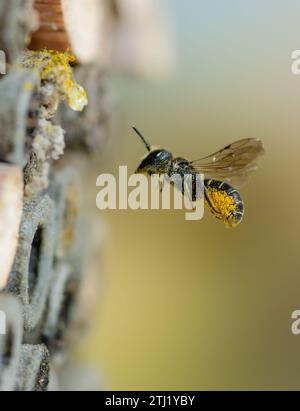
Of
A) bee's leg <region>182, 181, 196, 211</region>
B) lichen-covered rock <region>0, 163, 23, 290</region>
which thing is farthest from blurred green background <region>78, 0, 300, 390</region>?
lichen-covered rock <region>0, 163, 23, 290</region>

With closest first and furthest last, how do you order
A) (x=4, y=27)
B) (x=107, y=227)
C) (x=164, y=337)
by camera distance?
1. (x=4, y=27)
2. (x=107, y=227)
3. (x=164, y=337)

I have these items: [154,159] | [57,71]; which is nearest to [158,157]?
[154,159]

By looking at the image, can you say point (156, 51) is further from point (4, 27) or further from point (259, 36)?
point (4, 27)

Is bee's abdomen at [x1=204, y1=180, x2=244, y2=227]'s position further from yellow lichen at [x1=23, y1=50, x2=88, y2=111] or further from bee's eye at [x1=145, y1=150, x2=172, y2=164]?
yellow lichen at [x1=23, y1=50, x2=88, y2=111]

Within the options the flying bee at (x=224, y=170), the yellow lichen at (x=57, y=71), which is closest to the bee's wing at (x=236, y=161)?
the flying bee at (x=224, y=170)

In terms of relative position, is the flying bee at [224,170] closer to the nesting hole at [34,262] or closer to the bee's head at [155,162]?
the bee's head at [155,162]

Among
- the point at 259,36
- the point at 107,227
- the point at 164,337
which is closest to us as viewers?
the point at 107,227
